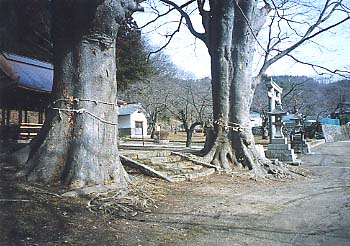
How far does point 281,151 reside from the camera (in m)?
14.8

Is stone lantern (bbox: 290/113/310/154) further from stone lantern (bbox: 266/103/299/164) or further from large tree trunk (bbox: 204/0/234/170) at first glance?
large tree trunk (bbox: 204/0/234/170)

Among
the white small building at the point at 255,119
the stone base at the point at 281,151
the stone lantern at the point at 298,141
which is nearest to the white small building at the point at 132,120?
the white small building at the point at 255,119

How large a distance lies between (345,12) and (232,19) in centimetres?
341

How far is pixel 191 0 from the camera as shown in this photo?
13.2 meters

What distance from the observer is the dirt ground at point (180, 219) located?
3.87 metres

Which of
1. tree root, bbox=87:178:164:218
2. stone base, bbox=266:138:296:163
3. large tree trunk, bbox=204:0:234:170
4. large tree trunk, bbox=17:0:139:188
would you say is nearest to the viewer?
tree root, bbox=87:178:164:218

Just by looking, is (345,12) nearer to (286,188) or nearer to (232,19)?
(232,19)

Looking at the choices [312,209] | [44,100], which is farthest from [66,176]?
[44,100]

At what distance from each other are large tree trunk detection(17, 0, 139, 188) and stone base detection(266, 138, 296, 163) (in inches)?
384

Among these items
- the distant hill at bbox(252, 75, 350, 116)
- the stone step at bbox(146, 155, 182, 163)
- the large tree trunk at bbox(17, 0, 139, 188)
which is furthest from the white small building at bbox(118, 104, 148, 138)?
the large tree trunk at bbox(17, 0, 139, 188)

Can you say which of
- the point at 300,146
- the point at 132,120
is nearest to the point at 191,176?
the point at 300,146

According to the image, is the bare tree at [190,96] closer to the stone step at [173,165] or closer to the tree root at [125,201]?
the stone step at [173,165]

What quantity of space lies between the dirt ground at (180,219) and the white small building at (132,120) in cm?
4559

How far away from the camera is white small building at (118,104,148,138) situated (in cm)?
5238
